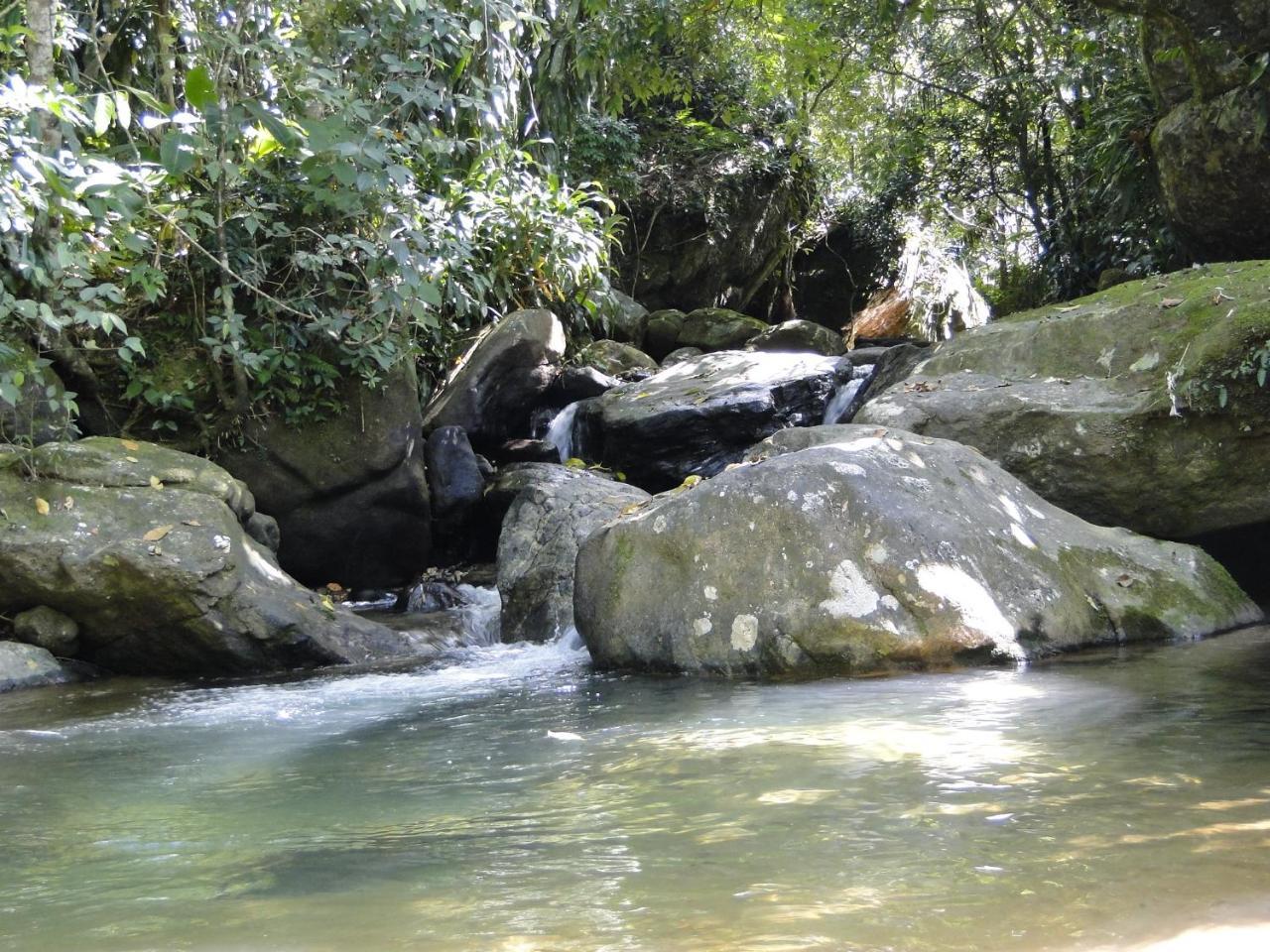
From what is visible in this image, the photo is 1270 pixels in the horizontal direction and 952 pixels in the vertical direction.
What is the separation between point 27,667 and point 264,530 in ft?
6.23

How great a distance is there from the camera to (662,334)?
1587 centimetres

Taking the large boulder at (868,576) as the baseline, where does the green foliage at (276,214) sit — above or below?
above

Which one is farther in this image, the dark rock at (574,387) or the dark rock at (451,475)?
the dark rock at (574,387)

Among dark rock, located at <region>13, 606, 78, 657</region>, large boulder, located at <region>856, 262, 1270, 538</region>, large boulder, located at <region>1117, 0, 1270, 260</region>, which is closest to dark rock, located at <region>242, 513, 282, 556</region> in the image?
dark rock, located at <region>13, 606, 78, 657</region>

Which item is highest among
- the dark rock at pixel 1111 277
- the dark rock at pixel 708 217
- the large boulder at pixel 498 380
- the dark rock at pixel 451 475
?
the dark rock at pixel 708 217

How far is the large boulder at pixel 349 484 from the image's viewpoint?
8523 mm

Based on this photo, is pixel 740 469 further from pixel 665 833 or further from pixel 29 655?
pixel 29 655

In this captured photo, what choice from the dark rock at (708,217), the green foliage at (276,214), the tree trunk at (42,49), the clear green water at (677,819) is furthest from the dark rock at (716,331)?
the clear green water at (677,819)

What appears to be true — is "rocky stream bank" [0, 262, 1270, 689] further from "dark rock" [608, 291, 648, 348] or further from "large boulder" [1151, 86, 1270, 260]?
"dark rock" [608, 291, 648, 348]

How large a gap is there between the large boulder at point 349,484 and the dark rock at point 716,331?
281 inches

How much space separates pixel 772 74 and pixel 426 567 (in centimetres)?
916

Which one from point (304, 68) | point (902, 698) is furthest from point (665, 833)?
point (304, 68)

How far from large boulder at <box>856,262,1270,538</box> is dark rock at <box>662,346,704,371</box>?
18.8ft

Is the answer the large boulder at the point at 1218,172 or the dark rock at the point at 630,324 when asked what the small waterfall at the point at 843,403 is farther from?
the dark rock at the point at 630,324
